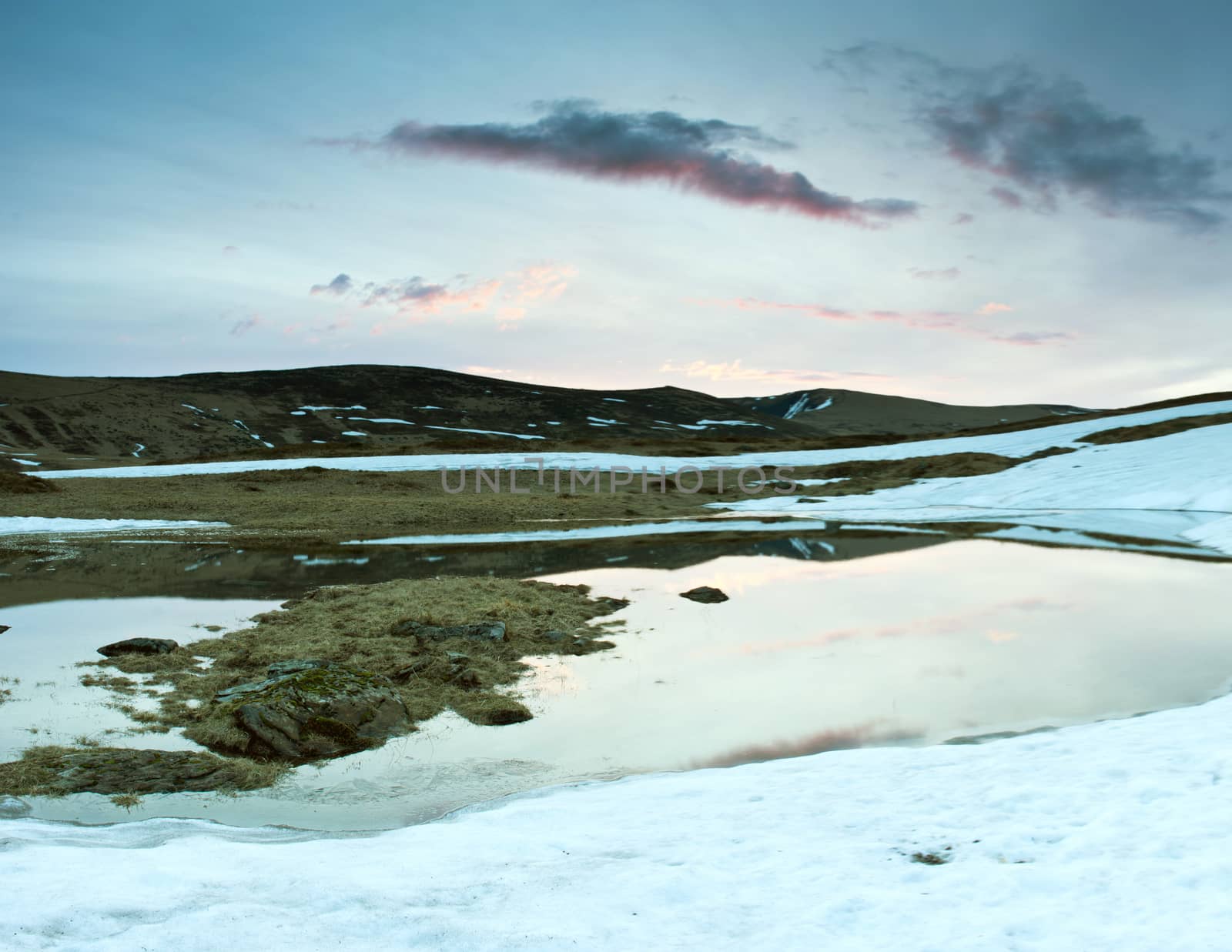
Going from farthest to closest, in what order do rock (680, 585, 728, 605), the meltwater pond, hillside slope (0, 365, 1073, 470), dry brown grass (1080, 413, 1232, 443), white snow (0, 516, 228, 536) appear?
hillside slope (0, 365, 1073, 470) → dry brown grass (1080, 413, 1232, 443) → white snow (0, 516, 228, 536) → rock (680, 585, 728, 605) → the meltwater pond

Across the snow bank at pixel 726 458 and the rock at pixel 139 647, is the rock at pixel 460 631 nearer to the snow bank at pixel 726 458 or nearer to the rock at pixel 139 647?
the rock at pixel 139 647

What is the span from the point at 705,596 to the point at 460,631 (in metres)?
6.05

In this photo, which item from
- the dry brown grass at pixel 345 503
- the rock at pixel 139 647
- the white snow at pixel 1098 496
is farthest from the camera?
the dry brown grass at pixel 345 503

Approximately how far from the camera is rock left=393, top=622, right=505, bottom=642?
46.2 ft

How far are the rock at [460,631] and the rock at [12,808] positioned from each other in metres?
6.78

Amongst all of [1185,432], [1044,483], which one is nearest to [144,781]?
[1044,483]

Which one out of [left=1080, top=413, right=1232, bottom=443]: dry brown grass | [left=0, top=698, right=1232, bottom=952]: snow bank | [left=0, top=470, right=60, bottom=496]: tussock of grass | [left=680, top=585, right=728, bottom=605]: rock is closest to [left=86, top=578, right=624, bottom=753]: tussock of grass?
[left=680, top=585, right=728, bottom=605]: rock

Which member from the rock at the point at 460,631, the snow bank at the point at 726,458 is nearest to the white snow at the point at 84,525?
the snow bank at the point at 726,458

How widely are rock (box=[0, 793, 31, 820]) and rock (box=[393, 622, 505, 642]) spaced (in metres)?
6.78

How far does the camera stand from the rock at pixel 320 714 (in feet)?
30.5

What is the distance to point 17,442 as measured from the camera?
11819 cm

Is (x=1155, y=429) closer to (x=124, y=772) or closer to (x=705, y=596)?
(x=705, y=596)

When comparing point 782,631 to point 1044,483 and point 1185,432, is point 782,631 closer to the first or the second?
point 1044,483

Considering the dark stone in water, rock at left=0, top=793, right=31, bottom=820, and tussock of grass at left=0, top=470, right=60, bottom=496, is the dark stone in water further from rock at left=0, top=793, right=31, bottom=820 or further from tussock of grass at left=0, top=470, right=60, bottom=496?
tussock of grass at left=0, top=470, right=60, bottom=496
